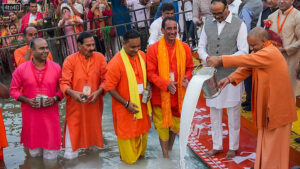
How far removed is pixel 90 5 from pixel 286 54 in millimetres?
6896

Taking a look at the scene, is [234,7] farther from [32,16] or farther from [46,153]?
[32,16]

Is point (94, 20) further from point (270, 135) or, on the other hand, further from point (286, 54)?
point (270, 135)

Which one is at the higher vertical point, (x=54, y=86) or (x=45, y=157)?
(x=54, y=86)

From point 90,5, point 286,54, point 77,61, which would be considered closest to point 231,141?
point 286,54

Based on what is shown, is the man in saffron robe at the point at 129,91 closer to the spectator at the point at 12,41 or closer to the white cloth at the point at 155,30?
the white cloth at the point at 155,30

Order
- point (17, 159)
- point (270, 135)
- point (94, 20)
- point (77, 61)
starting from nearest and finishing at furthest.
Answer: point (270, 135), point (77, 61), point (17, 159), point (94, 20)

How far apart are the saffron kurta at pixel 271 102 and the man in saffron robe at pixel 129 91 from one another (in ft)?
4.99

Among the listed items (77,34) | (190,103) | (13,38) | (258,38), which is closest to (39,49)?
(190,103)

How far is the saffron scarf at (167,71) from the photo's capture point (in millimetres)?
5562

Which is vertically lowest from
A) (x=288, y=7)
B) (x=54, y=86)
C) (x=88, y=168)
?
(x=88, y=168)

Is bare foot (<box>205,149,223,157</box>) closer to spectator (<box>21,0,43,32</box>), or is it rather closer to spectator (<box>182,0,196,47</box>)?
spectator (<box>182,0,196,47</box>)

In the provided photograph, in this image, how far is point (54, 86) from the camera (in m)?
5.88

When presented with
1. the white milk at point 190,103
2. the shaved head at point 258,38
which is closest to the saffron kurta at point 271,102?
the shaved head at point 258,38

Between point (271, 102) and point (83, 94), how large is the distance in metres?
2.64
